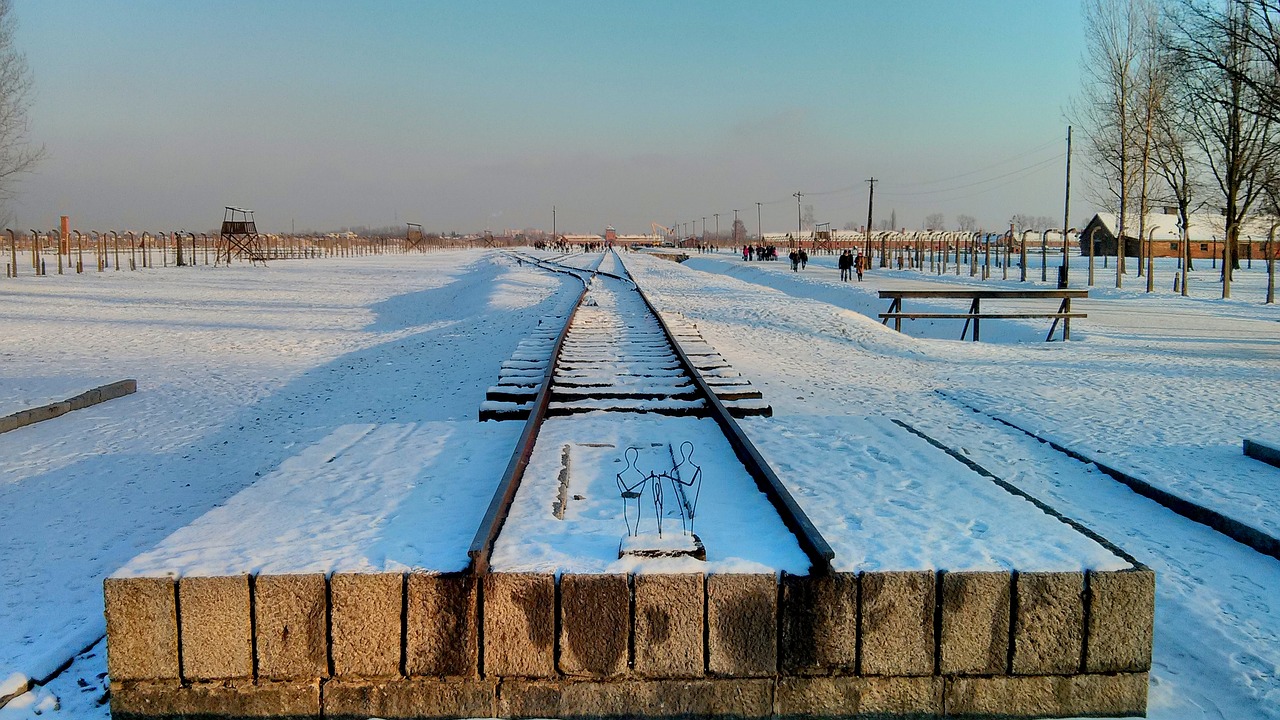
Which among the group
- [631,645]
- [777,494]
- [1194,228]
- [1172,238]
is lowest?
[631,645]

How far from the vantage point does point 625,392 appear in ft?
25.7

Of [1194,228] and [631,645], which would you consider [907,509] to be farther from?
[1194,228]

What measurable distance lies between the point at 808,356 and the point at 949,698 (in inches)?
386

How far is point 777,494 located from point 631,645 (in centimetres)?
137

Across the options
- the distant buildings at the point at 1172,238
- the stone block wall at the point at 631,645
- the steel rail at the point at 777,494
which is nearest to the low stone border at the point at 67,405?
the stone block wall at the point at 631,645

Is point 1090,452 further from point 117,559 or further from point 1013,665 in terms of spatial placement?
point 117,559

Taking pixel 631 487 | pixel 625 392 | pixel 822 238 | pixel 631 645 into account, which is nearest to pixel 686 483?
pixel 631 487

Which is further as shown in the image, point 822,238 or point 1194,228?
point 822,238

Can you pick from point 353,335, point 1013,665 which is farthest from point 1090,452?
point 353,335

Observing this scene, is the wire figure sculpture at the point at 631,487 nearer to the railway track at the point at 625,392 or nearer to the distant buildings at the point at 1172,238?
the railway track at the point at 625,392

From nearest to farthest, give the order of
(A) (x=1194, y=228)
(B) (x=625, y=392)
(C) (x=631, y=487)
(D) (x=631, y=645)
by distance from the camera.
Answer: (D) (x=631, y=645) < (C) (x=631, y=487) < (B) (x=625, y=392) < (A) (x=1194, y=228)

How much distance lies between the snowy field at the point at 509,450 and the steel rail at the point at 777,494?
17 cm

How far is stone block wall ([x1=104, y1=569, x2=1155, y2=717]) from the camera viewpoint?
322cm

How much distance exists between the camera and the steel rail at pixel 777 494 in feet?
11.2
